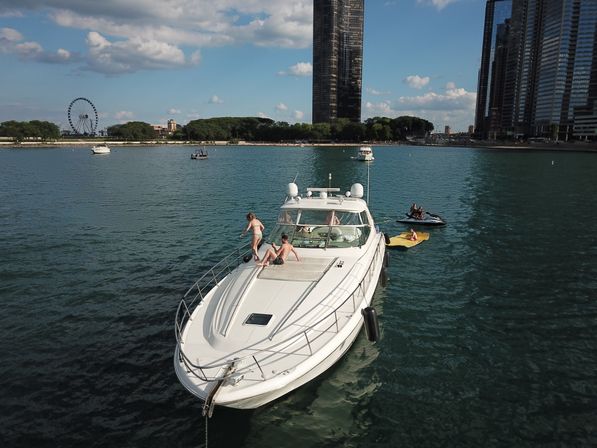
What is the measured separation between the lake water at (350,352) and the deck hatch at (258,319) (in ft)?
6.51

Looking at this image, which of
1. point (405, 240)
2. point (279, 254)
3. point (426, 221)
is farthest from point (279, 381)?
point (426, 221)

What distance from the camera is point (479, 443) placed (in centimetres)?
896

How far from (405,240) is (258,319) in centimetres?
1642

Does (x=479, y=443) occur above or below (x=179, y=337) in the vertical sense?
below

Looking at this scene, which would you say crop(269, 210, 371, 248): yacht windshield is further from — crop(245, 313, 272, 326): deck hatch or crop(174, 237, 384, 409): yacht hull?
crop(245, 313, 272, 326): deck hatch

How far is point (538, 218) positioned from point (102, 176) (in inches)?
2383

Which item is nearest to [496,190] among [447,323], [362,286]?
[447,323]

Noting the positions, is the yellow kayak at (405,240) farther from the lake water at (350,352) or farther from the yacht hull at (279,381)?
the yacht hull at (279,381)

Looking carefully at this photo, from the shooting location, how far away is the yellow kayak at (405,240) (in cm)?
2380

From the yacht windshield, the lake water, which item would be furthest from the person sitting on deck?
the lake water

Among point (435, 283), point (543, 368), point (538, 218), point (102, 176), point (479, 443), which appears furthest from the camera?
point (102, 176)

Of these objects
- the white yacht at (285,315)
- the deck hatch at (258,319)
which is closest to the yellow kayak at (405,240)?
the white yacht at (285,315)

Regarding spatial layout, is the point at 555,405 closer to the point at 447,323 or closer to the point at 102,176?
the point at 447,323

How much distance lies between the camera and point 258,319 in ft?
33.7
